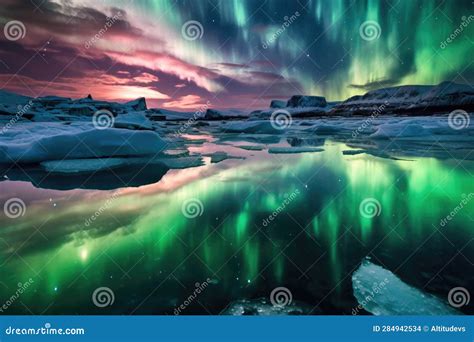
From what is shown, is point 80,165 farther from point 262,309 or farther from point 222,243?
point 262,309

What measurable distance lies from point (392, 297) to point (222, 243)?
1665 millimetres

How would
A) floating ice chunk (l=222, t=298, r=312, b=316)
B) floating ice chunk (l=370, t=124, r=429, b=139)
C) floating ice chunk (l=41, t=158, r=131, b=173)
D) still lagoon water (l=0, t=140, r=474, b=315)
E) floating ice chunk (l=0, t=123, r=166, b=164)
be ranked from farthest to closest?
floating ice chunk (l=370, t=124, r=429, b=139), floating ice chunk (l=0, t=123, r=166, b=164), floating ice chunk (l=41, t=158, r=131, b=173), still lagoon water (l=0, t=140, r=474, b=315), floating ice chunk (l=222, t=298, r=312, b=316)

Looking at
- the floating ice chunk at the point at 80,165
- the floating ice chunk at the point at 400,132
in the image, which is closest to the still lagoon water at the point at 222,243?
the floating ice chunk at the point at 80,165

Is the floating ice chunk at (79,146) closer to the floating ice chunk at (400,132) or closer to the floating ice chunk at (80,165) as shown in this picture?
the floating ice chunk at (80,165)

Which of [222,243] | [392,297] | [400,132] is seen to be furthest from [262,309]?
[400,132]

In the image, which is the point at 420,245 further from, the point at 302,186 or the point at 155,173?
the point at 155,173

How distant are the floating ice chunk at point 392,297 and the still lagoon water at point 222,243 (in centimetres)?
7

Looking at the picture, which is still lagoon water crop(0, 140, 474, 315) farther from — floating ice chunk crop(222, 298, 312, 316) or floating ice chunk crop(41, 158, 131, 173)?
floating ice chunk crop(41, 158, 131, 173)

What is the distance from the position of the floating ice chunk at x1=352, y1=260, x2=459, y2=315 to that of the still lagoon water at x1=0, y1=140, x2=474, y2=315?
74 mm

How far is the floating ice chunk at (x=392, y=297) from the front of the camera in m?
2.34

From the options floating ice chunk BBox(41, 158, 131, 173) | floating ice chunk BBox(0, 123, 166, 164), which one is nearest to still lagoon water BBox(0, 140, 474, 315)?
floating ice chunk BBox(41, 158, 131, 173)

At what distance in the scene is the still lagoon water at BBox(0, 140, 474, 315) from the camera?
8.00 feet

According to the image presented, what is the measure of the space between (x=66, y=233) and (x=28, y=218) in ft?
2.93

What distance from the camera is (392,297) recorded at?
95.3 inches
